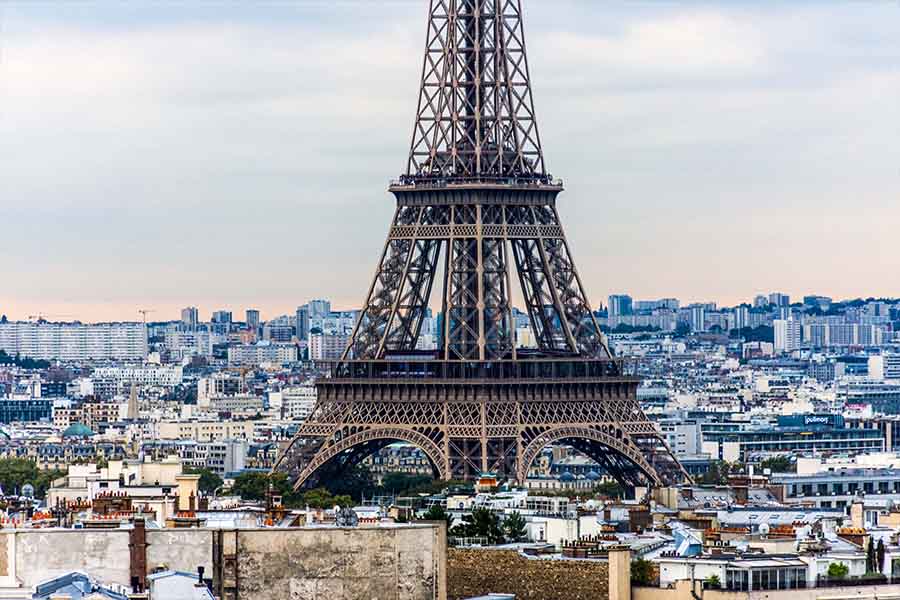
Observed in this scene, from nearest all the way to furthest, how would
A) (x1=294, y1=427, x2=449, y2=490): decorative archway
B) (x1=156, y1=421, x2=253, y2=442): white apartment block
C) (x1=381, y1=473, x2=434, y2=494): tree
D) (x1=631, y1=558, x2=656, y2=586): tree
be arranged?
(x1=631, y1=558, x2=656, y2=586): tree < (x1=294, y1=427, x2=449, y2=490): decorative archway < (x1=381, y1=473, x2=434, y2=494): tree < (x1=156, y1=421, x2=253, y2=442): white apartment block

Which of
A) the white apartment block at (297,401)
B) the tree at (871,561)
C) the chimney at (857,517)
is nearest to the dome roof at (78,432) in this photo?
the white apartment block at (297,401)

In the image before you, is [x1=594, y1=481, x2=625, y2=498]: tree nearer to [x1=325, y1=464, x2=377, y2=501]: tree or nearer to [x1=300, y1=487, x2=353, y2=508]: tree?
[x1=325, y1=464, x2=377, y2=501]: tree

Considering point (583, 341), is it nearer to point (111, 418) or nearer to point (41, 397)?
point (111, 418)

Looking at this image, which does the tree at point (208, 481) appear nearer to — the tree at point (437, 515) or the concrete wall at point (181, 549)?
the tree at point (437, 515)

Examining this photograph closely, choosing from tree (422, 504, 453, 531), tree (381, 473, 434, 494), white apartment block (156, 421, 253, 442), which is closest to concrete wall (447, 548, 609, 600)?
tree (422, 504, 453, 531)

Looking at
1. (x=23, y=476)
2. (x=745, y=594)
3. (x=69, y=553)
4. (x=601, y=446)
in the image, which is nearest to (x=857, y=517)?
(x=745, y=594)
